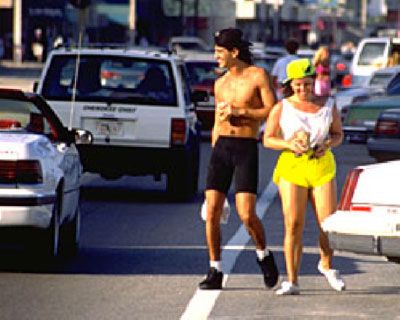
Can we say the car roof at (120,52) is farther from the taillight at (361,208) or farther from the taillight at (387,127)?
the taillight at (361,208)

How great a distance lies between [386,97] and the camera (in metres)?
23.2

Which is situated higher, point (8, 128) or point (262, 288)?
point (8, 128)

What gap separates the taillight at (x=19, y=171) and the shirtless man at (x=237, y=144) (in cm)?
123

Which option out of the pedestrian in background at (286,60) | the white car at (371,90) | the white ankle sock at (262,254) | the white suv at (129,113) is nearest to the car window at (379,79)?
the white car at (371,90)

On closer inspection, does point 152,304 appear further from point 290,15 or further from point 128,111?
point 290,15

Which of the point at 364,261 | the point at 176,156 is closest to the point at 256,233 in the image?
the point at 364,261

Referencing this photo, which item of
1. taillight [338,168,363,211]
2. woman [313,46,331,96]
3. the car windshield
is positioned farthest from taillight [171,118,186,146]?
woman [313,46,331,96]

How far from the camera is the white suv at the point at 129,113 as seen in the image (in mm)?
16812

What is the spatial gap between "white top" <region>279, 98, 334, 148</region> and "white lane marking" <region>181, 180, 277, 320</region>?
3.83ft

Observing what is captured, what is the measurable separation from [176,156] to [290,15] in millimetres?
107042

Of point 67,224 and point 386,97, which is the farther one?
point 386,97

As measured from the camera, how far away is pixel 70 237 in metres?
12.1

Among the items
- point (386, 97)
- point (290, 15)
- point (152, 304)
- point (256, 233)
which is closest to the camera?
point (152, 304)

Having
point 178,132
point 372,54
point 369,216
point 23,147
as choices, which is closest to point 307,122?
point 369,216
